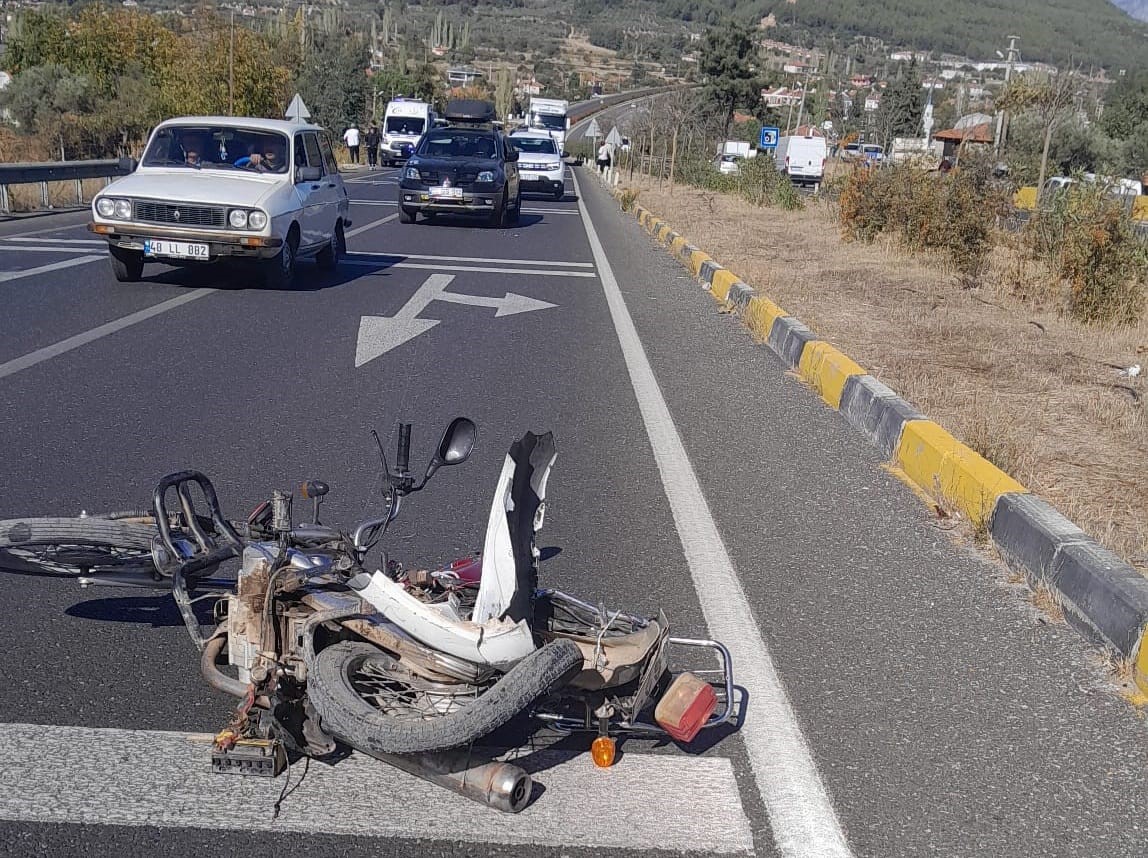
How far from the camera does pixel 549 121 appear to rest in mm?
58781

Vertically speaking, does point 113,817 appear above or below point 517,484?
below

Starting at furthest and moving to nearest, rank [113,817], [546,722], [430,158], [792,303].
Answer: [430,158]
[792,303]
[546,722]
[113,817]

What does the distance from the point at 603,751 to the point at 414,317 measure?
26.9 feet

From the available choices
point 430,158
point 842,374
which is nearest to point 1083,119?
point 430,158

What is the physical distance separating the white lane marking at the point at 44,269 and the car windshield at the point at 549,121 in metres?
45.7

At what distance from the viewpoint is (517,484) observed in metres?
3.18

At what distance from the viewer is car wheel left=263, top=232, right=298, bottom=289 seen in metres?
12.3

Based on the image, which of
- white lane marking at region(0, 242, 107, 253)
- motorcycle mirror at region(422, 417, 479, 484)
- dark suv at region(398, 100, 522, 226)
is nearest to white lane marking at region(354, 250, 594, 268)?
white lane marking at region(0, 242, 107, 253)

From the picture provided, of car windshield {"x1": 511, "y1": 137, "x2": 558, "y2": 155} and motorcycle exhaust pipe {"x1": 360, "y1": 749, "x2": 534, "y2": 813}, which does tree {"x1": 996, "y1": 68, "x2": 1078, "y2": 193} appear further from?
motorcycle exhaust pipe {"x1": 360, "y1": 749, "x2": 534, "y2": 813}

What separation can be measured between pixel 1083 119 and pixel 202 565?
4566 centimetres

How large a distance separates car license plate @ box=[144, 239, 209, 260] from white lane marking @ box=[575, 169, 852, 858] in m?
6.36

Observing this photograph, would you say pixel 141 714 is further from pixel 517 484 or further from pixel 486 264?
pixel 486 264

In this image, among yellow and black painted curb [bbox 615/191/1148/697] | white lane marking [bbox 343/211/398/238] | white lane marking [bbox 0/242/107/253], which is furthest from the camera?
white lane marking [bbox 343/211/398/238]

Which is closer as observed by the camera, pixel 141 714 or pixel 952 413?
pixel 141 714
